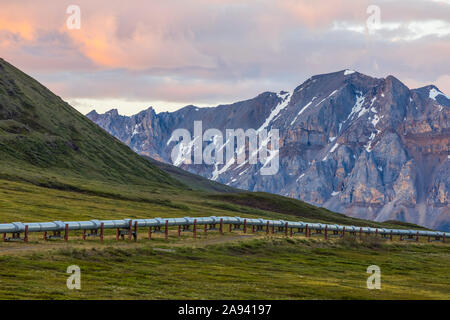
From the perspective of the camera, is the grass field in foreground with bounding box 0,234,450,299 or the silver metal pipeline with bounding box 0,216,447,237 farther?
the silver metal pipeline with bounding box 0,216,447,237

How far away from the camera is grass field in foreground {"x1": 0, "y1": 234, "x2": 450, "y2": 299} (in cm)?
5638

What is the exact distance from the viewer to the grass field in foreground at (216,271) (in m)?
56.4

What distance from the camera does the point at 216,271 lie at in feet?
247

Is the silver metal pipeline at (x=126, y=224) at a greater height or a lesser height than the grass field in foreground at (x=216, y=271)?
greater

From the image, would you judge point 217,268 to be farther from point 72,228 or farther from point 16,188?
point 16,188

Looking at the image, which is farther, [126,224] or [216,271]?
[126,224]

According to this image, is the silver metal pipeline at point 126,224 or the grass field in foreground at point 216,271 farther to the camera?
the silver metal pipeline at point 126,224

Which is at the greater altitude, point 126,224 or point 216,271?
point 126,224

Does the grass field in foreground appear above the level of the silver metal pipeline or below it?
below

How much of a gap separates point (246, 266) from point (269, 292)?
24766 millimetres

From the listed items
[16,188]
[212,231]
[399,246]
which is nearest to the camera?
[212,231]
